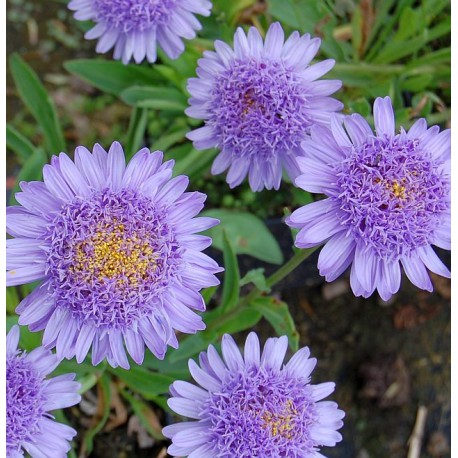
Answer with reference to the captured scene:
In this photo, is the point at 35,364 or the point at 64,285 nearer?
the point at 64,285

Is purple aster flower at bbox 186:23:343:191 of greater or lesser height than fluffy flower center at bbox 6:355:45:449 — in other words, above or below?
above

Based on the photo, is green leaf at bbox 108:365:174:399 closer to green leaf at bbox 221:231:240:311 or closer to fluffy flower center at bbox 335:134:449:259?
green leaf at bbox 221:231:240:311

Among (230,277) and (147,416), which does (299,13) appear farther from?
(147,416)

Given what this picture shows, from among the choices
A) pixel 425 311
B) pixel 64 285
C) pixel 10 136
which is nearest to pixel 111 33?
pixel 10 136

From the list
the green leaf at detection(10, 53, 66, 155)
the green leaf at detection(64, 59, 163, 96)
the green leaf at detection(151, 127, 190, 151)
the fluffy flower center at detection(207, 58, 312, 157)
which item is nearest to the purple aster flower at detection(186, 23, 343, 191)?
the fluffy flower center at detection(207, 58, 312, 157)

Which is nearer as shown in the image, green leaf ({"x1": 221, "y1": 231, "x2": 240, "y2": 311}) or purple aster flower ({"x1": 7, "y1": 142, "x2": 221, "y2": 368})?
purple aster flower ({"x1": 7, "y1": 142, "x2": 221, "y2": 368})

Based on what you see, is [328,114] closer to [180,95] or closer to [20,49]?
[180,95]
